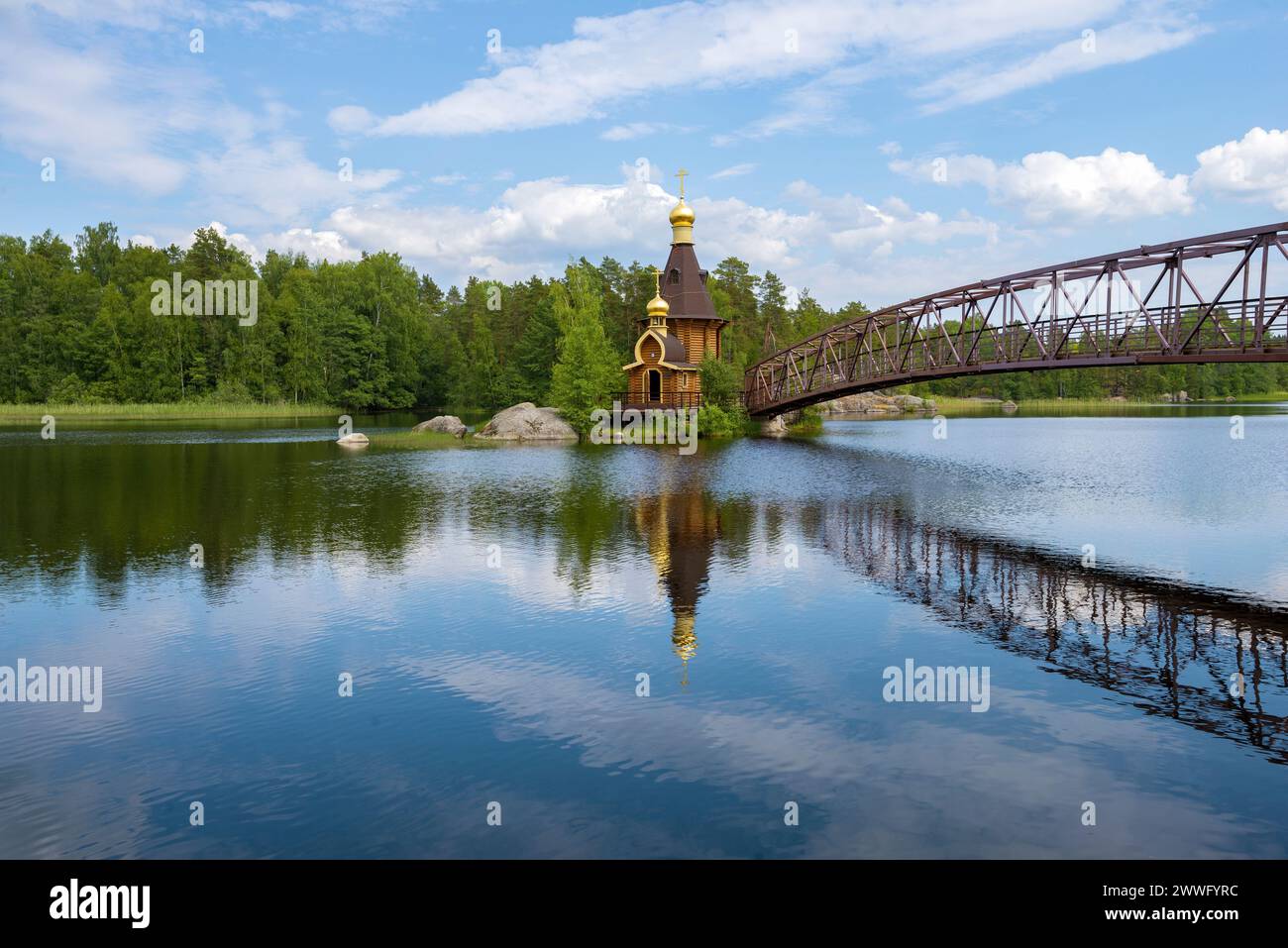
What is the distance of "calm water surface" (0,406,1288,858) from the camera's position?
9742 mm

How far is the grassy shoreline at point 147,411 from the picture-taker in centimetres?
8431

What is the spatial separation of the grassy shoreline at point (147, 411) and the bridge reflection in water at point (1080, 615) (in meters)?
74.0

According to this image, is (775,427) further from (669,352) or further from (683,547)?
(683,547)

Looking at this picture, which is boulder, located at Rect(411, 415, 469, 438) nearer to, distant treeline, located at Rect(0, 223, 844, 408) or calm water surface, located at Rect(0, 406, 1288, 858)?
distant treeline, located at Rect(0, 223, 844, 408)

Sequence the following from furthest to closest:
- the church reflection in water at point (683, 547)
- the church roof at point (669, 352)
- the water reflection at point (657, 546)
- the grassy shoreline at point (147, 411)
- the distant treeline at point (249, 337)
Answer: the distant treeline at point (249, 337)
the grassy shoreline at point (147, 411)
the church roof at point (669, 352)
the church reflection in water at point (683, 547)
the water reflection at point (657, 546)

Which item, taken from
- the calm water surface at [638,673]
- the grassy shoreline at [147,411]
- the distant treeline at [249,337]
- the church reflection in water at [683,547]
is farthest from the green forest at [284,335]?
the calm water surface at [638,673]

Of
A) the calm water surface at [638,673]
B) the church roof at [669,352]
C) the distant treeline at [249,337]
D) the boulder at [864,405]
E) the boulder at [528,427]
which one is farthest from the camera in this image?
the boulder at [864,405]

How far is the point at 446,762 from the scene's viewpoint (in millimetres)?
11055

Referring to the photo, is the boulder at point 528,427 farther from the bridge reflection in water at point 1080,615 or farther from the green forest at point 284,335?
the bridge reflection in water at point 1080,615

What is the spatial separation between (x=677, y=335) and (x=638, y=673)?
192 ft

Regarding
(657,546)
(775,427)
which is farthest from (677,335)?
(657,546)

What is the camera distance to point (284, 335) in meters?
105

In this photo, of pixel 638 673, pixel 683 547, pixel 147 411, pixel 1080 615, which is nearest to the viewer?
pixel 638 673
